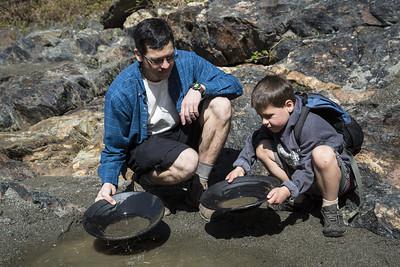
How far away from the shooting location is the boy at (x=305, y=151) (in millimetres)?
3055

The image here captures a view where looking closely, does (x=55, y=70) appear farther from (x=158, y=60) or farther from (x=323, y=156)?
(x=323, y=156)

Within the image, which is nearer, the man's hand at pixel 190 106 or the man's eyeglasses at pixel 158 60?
the man's eyeglasses at pixel 158 60

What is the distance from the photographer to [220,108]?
11.7ft

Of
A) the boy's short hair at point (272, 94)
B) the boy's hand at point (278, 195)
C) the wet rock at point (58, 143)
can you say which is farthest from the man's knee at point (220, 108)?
the wet rock at point (58, 143)

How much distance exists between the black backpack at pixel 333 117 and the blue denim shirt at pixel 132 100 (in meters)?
0.65

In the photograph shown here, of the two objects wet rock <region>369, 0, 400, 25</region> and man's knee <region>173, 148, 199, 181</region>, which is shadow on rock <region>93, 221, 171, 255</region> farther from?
wet rock <region>369, 0, 400, 25</region>

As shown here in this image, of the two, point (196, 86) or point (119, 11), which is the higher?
point (196, 86)

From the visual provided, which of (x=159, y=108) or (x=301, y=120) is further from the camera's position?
(x=159, y=108)

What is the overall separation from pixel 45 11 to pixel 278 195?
8.13 meters

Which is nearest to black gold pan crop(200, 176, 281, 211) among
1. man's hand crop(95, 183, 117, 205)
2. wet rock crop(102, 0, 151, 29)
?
man's hand crop(95, 183, 117, 205)

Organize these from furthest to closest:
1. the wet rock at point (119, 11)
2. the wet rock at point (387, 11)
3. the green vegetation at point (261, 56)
→ 1. the wet rock at point (119, 11)
2. the green vegetation at point (261, 56)
3. the wet rock at point (387, 11)

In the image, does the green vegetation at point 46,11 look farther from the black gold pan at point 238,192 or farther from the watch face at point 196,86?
the black gold pan at point 238,192

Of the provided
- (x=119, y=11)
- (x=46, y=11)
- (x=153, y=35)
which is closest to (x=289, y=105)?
(x=153, y=35)

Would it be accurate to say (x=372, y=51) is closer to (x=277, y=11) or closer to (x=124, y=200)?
(x=277, y=11)
